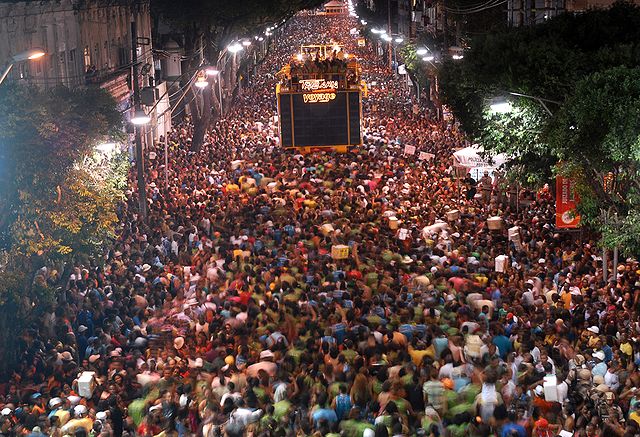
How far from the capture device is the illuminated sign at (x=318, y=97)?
1641 inches

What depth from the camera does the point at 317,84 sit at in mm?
41656

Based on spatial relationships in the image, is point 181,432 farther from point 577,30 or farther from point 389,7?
point 389,7

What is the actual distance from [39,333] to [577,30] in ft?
45.9

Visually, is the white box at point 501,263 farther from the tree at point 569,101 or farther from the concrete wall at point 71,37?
the concrete wall at point 71,37

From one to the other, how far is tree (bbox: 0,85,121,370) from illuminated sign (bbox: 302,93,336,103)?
18.6m

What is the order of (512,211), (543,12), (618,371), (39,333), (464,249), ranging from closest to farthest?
1. (618,371)
2. (39,333)
3. (464,249)
4. (512,211)
5. (543,12)

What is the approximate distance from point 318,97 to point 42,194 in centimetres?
2159

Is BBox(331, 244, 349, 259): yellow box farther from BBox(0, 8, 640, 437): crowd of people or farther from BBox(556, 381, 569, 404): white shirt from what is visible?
BBox(556, 381, 569, 404): white shirt

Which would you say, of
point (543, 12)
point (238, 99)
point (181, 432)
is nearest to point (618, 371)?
point (181, 432)

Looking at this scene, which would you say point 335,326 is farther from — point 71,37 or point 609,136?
point 71,37

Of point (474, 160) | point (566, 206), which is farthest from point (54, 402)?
point (474, 160)

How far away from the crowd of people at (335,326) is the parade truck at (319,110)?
9535 millimetres

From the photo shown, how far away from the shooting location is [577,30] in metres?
27.1

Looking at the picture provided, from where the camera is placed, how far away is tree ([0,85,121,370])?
64.8ft
